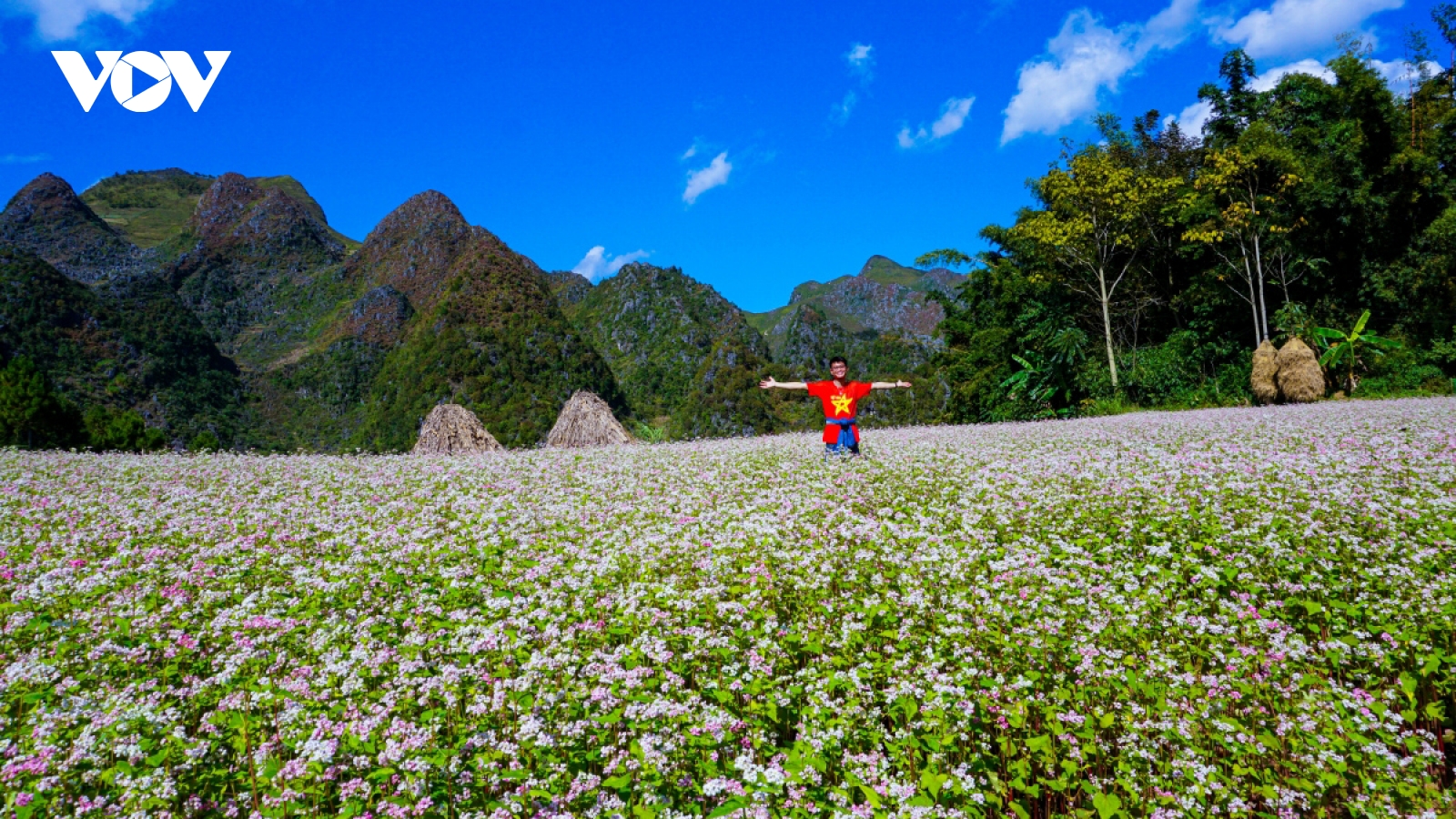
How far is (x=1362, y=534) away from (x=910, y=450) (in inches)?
318

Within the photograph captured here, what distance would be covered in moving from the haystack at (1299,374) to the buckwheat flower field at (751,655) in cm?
2194

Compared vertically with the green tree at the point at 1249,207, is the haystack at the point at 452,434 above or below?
below

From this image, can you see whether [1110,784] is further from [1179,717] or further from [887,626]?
[887,626]

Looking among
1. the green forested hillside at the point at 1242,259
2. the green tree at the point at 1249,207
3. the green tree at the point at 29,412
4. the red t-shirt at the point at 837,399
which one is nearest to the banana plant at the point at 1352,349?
the green forested hillside at the point at 1242,259

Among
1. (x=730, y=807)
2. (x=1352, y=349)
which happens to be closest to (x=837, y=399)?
(x=730, y=807)

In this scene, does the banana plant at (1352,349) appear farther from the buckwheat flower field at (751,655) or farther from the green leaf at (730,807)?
the green leaf at (730,807)

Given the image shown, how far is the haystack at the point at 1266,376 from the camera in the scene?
2778cm

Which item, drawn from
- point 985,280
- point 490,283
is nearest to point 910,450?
point 985,280

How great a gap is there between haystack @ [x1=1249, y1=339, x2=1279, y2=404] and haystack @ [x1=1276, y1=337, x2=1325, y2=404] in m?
0.17

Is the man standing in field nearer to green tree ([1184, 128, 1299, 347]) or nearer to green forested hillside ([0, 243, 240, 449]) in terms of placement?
green tree ([1184, 128, 1299, 347])

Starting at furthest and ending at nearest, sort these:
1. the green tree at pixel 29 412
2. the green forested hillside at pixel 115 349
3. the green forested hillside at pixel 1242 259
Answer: the green forested hillside at pixel 115 349, the green tree at pixel 29 412, the green forested hillside at pixel 1242 259

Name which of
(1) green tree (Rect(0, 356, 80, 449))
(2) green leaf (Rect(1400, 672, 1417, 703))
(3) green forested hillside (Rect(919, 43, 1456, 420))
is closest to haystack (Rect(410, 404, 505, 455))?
(2) green leaf (Rect(1400, 672, 1417, 703))

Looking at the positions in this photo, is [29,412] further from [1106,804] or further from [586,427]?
[1106,804]

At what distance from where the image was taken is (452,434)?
22844 mm
